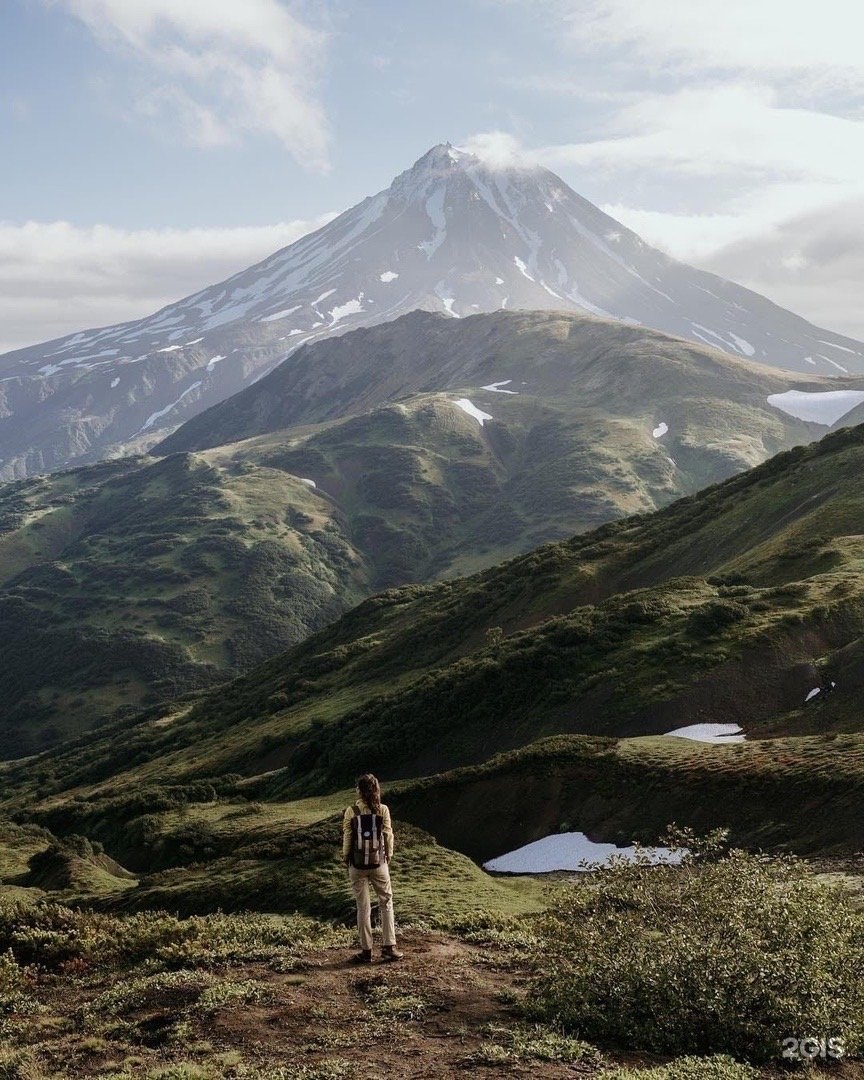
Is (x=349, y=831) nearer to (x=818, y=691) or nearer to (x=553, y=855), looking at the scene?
(x=553, y=855)

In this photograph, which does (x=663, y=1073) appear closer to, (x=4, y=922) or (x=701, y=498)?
(x=4, y=922)

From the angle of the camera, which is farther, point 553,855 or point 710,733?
point 710,733

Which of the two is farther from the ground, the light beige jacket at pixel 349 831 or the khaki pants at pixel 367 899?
the light beige jacket at pixel 349 831

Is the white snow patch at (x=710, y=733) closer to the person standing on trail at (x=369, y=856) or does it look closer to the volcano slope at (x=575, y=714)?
the volcano slope at (x=575, y=714)

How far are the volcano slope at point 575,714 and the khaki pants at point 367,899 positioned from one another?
8.78 m

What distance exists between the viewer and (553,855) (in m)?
28.2

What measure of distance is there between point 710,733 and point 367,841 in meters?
24.4

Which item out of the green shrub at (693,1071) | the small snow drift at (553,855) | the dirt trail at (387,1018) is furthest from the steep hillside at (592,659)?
the green shrub at (693,1071)

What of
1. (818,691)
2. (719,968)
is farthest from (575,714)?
(719,968)

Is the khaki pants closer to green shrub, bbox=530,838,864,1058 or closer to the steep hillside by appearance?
green shrub, bbox=530,838,864,1058

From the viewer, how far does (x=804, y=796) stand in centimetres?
2472

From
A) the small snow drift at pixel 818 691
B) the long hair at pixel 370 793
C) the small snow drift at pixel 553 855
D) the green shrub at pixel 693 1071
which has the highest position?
the long hair at pixel 370 793

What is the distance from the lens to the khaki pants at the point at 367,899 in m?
14.9

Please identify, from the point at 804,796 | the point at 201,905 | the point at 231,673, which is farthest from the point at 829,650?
the point at 231,673
